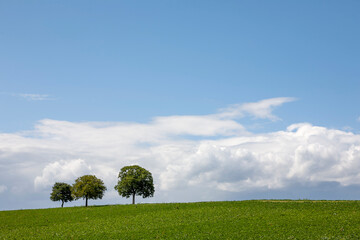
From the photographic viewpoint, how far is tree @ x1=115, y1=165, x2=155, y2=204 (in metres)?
79.1

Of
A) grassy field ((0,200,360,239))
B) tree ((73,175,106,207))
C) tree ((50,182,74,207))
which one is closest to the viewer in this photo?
grassy field ((0,200,360,239))

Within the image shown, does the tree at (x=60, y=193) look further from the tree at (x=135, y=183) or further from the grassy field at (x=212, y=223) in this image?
the grassy field at (x=212, y=223)

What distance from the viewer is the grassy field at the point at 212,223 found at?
34250 mm

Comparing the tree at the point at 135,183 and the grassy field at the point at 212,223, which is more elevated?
the tree at the point at 135,183

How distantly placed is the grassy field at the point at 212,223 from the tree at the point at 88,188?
65.6 ft

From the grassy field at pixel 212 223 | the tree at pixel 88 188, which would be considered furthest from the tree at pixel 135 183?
the grassy field at pixel 212 223

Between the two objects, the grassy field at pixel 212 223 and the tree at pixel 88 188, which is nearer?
the grassy field at pixel 212 223

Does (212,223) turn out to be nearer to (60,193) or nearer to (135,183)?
(135,183)

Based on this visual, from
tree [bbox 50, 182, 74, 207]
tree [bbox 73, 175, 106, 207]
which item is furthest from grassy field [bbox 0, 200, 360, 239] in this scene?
tree [bbox 50, 182, 74, 207]

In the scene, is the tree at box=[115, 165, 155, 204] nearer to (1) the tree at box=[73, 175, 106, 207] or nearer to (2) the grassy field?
(1) the tree at box=[73, 175, 106, 207]

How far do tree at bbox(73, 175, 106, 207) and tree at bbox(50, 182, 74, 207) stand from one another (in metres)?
18.6

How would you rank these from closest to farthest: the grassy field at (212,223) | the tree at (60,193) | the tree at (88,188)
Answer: the grassy field at (212,223) → the tree at (88,188) → the tree at (60,193)

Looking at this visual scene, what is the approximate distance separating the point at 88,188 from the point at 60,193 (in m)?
23.3

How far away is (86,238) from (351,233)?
27625 mm
